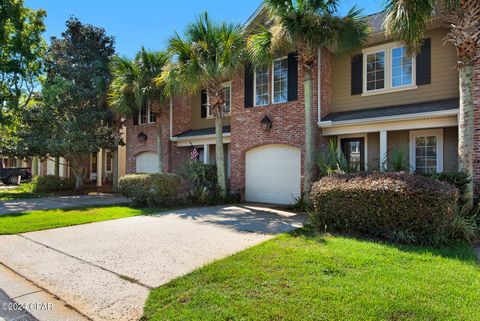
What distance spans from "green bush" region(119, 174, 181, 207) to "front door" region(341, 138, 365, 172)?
6.40 meters

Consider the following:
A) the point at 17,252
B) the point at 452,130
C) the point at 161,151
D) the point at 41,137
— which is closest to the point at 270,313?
the point at 17,252

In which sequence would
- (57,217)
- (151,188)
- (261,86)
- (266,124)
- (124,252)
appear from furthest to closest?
(261,86), (266,124), (151,188), (57,217), (124,252)

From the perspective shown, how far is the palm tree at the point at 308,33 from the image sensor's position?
9.20 meters

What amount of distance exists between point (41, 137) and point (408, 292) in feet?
58.0

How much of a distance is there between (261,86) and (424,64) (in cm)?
559

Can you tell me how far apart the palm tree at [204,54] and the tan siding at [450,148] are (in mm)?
7056

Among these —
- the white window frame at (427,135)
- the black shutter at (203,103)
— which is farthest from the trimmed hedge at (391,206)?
the black shutter at (203,103)

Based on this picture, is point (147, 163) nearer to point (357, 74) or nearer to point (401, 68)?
point (357, 74)

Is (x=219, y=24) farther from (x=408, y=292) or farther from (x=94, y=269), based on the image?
(x=408, y=292)

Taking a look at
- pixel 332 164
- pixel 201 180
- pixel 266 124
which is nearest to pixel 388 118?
pixel 332 164

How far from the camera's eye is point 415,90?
10.3 meters

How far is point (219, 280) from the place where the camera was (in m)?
4.32

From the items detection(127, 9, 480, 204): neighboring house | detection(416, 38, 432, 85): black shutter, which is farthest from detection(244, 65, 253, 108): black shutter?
detection(416, 38, 432, 85): black shutter

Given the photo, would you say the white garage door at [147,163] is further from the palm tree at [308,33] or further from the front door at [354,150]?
the front door at [354,150]
